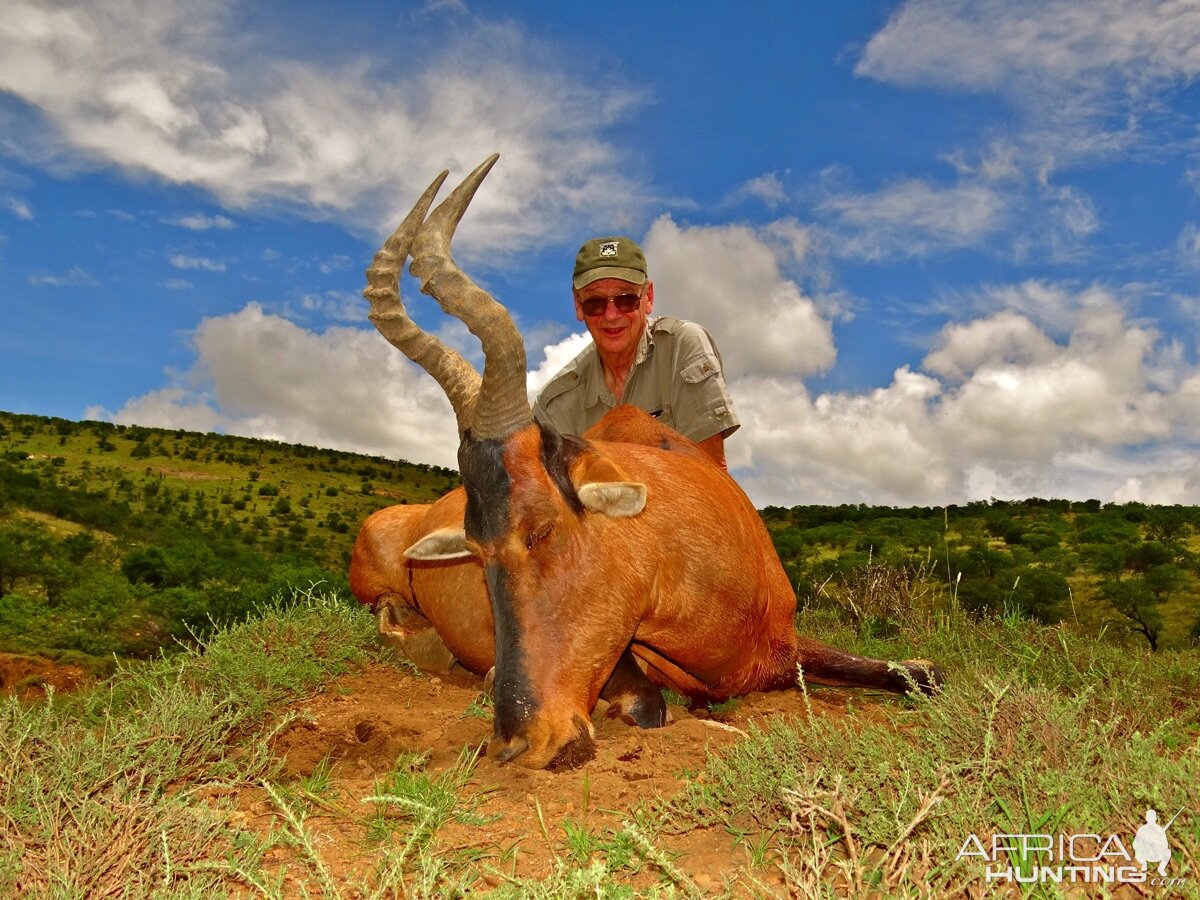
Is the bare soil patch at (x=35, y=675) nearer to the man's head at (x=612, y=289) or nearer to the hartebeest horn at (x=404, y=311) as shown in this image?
the hartebeest horn at (x=404, y=311)

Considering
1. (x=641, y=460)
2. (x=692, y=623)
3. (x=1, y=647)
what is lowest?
(x=1, y=647)

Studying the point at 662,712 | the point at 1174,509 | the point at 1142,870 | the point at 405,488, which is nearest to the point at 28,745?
the point at 662,712

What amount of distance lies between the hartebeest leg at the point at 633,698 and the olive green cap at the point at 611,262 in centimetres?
346

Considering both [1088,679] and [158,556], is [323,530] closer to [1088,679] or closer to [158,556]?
[158,556]

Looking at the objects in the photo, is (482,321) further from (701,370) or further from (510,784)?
(701,370)

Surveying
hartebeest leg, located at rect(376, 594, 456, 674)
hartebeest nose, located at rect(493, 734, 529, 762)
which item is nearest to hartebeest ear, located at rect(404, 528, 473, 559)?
hartebeest nose, located at rect(493, 734, 529, 762)

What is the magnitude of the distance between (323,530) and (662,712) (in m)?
53.7

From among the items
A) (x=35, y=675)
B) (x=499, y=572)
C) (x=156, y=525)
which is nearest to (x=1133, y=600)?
(x=499, y=572)

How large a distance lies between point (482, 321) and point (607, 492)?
1034 millimetres

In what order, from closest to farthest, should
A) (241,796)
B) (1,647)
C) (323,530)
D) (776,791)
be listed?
(776,791) → (241,796) → (1,647) → (323,530)

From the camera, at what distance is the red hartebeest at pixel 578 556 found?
3.71 m

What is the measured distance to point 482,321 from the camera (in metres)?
4.21

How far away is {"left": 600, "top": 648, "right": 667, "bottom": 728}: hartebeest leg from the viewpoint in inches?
173

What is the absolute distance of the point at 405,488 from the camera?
259 ft
